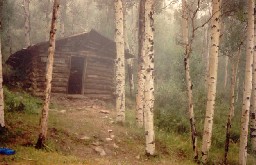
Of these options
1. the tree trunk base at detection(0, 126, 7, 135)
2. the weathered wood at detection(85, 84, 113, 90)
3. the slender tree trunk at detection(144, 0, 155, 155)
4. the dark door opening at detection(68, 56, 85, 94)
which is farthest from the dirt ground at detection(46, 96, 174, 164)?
the dark door opening at detection(68, 56, 85, 94)

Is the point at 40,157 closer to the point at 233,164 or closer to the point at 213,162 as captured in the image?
the point at 213,162

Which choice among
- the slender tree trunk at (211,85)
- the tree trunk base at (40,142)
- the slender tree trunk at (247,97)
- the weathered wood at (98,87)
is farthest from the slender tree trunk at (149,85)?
the weathered wood at (98,87)

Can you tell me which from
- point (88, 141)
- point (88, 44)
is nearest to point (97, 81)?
point (88, 44)

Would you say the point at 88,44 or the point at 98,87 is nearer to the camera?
the point at 88,44

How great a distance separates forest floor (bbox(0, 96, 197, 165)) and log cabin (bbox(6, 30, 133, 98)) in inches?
239

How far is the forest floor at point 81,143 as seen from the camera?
286 inches

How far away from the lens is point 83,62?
66.4 ft

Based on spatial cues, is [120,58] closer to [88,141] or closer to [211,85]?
[88,141]

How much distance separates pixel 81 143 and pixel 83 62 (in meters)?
11.7

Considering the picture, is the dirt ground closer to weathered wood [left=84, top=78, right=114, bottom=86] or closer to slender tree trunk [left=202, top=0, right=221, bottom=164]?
slender tree trunk [left=202, top=0, right=221, bottom=164]

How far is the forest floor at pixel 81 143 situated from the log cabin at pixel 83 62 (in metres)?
6.07

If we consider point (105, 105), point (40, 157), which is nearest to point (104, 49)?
point (105, 105)

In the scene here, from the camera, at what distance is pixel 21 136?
8.36m

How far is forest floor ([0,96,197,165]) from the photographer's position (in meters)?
7.26
